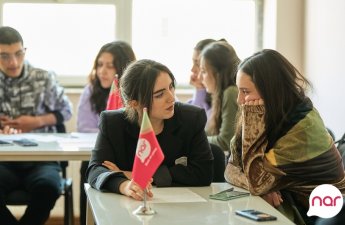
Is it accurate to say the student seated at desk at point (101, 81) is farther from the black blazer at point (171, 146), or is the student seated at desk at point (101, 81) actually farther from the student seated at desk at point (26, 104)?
the black blazer at point (171, 146)

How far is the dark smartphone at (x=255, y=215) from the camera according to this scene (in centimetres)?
184

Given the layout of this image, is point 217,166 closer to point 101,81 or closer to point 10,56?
point 101,81

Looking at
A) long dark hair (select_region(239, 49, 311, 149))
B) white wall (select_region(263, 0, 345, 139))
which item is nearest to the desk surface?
long dark hair (select_region(239, 49, 311, 149))

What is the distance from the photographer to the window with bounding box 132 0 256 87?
4828 mm

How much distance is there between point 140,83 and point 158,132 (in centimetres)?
22

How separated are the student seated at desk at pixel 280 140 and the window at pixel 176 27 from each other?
2.47m

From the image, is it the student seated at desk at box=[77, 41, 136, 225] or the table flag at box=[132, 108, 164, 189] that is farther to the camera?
the student seated at desk at box=[77, 41, 136, 225]

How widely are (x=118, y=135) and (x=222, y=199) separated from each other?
0.59 meters

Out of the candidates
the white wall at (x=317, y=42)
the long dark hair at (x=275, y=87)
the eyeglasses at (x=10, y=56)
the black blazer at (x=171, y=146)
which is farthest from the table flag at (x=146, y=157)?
the white wall at (x=317, y=42)

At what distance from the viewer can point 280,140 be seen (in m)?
2.28

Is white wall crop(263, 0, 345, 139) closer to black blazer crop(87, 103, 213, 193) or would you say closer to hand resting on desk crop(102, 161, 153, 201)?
black blazer crop(87, 103, 213, 193)

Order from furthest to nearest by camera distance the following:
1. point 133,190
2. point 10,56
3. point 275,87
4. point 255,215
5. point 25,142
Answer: point 10,56
point 25,142
point 275,87
point 133,190
point 255,215

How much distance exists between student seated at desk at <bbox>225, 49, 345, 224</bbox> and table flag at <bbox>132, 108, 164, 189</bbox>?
470mm

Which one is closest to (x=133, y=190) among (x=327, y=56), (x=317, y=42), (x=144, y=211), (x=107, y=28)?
(x=144, y=211)
